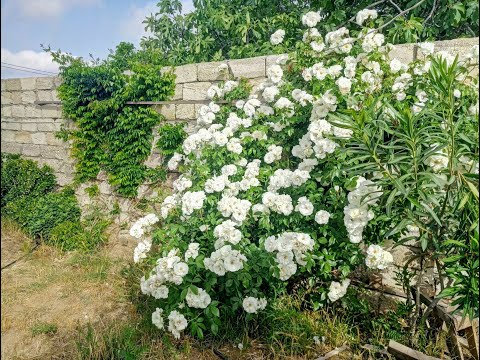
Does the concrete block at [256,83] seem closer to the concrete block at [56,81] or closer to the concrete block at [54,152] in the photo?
the concrete block at [56,81]

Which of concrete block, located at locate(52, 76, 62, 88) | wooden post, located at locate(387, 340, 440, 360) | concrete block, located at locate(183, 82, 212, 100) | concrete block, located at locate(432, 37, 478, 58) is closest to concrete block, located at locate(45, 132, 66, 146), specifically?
concrete block, located at locate(52, 76, 62, 88)

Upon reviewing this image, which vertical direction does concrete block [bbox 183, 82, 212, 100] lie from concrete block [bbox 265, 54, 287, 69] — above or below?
below

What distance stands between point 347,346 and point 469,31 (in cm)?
287

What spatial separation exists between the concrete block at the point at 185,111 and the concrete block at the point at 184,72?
0.23 metres

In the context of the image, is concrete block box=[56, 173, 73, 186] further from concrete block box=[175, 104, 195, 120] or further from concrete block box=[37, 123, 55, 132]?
concrete block box=[175, 104, 195, 120]

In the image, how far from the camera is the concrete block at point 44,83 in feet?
15.6

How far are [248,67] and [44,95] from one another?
2.87 meters

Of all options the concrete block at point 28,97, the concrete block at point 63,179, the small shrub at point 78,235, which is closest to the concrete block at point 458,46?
the small shrub at point 78,235

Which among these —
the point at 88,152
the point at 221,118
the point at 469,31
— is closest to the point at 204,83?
the point at 221,118

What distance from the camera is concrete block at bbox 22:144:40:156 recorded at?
5074 mm

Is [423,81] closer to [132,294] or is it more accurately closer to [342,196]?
[342,196]

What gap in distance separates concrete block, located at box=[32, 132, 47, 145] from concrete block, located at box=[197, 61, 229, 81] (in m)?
2.48

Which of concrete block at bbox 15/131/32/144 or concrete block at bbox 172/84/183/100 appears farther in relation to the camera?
concrete block at bbox 15/131/32/144

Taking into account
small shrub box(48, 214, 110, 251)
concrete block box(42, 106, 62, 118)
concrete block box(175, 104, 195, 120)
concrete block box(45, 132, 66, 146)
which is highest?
concrete block box(42, 106, 62, 118)
